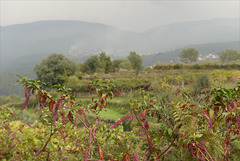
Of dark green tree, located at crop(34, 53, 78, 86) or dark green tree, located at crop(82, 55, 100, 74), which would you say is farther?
dark green tree, located at crop(82, 55, 100, 74)

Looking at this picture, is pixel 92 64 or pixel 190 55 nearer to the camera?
pixel 92 64

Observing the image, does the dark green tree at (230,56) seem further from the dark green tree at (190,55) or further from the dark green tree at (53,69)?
the dark green tree at (53,69)

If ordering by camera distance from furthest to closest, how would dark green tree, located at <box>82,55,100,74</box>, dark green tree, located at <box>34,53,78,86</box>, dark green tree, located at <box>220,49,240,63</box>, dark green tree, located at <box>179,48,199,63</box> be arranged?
dark green tree, located at <box>179,48,199,63</box>, dark green tree, located at <box>220,49,240,63</box>, dark green tree, located at <box>82,55,100,74</box>, dark green tree, located at <box>34,53,78,86</box>

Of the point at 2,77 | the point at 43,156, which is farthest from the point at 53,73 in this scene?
the point at 2,77

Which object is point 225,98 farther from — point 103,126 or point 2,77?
point 2,77

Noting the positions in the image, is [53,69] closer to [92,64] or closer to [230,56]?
[92,64]

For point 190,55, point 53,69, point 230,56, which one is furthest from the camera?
point 190,55

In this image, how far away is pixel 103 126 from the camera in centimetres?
143

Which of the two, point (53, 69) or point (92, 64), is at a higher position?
point (92, 64)

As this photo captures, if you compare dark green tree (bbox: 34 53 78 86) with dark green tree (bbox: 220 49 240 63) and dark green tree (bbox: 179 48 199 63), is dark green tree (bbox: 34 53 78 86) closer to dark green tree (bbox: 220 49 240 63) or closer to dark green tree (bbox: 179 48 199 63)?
dark green tree (bbox: 220 49 240 63)

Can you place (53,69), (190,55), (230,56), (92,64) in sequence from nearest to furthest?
(53,69) < (92,64) < (230,56) < (190,55)

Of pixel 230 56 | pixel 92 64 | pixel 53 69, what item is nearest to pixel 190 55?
pixel 230 56

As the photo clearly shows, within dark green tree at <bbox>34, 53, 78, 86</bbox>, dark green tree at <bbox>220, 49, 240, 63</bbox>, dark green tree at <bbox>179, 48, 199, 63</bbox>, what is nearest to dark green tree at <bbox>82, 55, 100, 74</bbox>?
dark green tree at <bbox>34, 53, 78, 86</bbox>

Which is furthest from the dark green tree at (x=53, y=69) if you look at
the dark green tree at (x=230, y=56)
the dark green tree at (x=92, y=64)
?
the dark green tree at (x=230, y=56)
